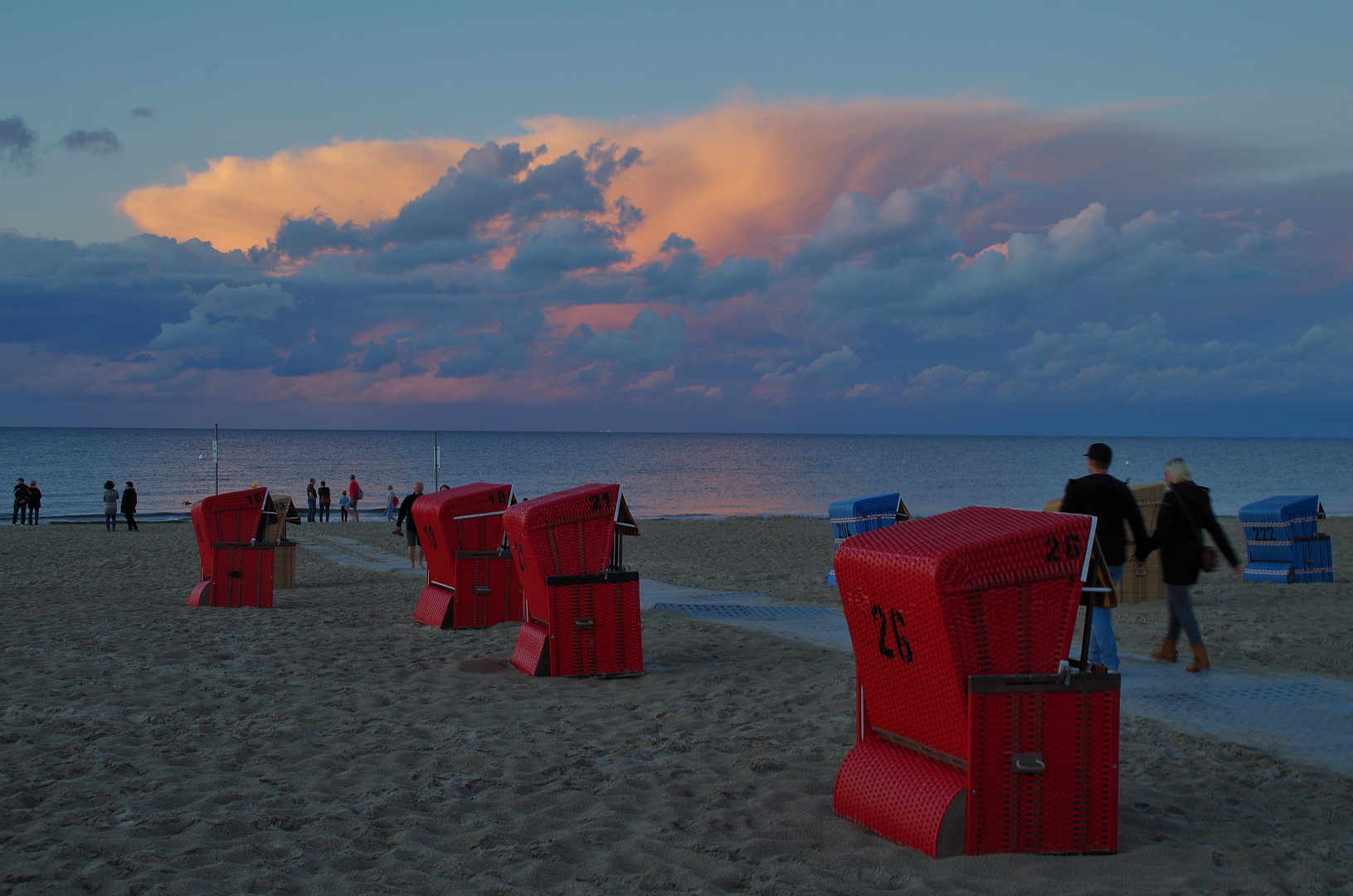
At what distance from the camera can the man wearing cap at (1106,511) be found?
258 inches

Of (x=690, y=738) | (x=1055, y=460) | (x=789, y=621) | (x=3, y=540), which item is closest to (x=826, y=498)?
(x=3, y=540)

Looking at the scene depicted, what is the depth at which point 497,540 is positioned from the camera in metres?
10.5

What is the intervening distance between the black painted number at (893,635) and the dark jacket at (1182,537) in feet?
13.1

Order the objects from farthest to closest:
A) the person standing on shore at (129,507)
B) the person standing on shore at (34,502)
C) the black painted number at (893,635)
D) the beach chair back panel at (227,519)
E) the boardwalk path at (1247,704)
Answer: the person standing on shore at (34,502) < the person standing on shore at (129,507) < the beach chair back panel at (227,519) < the boardwalk path at (1247,704) < the black painted number at (893,635)

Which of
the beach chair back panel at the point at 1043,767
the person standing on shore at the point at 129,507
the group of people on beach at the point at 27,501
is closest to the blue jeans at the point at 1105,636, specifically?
the beach chair back panel at the point at 1043,767

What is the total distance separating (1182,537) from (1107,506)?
3.95 feet

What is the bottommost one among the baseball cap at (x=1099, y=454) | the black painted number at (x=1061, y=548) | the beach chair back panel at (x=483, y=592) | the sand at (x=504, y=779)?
the sand at (x=504, y=779)

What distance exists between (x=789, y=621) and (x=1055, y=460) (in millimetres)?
115072

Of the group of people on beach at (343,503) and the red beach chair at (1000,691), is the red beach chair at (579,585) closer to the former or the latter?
the red beach chair at (1000,691)

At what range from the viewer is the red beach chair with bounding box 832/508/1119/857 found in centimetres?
384

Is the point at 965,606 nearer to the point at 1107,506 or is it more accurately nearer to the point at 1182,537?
the point at 1107,506

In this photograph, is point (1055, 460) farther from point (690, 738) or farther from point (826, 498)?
point (690, 738)

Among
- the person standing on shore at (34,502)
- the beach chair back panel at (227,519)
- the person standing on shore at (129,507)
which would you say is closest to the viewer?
the beach chair back panel at (227,519)

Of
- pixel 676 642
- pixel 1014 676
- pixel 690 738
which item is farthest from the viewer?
pixel 676 642
